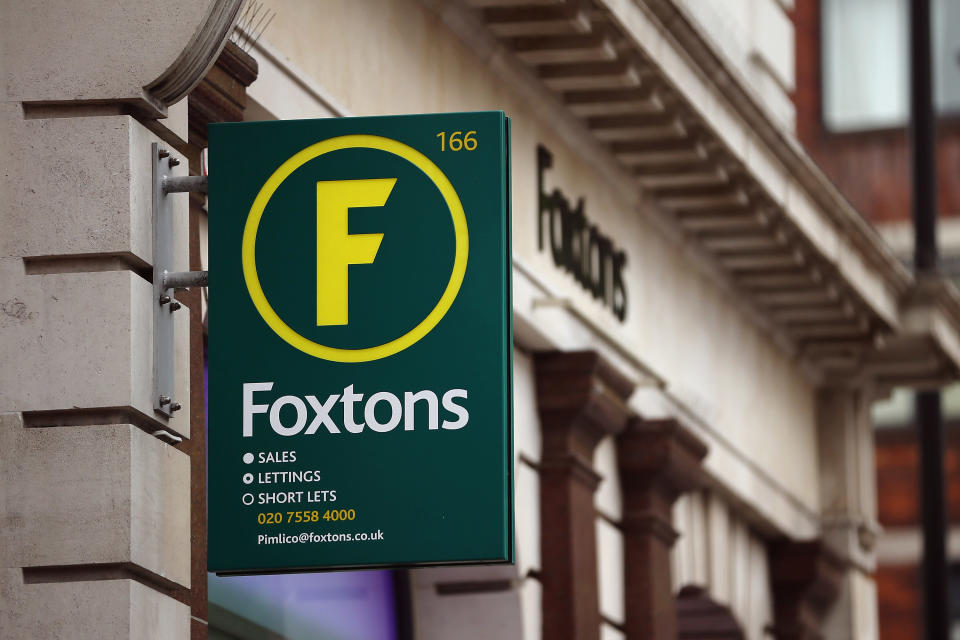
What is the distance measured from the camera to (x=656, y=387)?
17734mm

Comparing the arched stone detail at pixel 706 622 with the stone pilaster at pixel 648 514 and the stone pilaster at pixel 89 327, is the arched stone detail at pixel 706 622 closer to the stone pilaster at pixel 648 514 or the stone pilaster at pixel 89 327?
the stone pilaster at pixel 648 514

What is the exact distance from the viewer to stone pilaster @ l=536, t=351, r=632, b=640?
15.6 m

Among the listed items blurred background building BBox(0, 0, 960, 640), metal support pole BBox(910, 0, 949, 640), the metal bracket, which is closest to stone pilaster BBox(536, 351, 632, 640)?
blurred background building BBox(0, 0, 960, 640)

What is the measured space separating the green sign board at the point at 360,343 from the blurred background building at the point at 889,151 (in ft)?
103

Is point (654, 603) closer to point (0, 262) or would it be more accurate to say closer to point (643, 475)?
point (643, 475)

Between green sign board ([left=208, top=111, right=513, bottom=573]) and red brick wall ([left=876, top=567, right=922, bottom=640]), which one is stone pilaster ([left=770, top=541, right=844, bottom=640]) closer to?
green sign board ([left=208, top=111, right=513, bottom=573])

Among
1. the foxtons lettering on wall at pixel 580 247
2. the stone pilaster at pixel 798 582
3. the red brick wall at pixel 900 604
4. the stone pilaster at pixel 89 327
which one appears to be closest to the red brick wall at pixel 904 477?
the red brick wall at pixel 900 604

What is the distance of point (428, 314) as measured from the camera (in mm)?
9336

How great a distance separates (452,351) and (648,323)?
8980 mm

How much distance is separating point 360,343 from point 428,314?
275 millimetres

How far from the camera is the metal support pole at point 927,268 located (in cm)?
2014

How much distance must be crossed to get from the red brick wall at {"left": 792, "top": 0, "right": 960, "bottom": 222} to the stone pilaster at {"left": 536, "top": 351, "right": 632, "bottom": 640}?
2614 centimetres

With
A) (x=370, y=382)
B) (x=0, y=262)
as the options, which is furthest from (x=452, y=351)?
(x=0, y=262)

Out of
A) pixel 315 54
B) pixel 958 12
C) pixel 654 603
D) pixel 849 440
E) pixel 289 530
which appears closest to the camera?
pixel 289 530
